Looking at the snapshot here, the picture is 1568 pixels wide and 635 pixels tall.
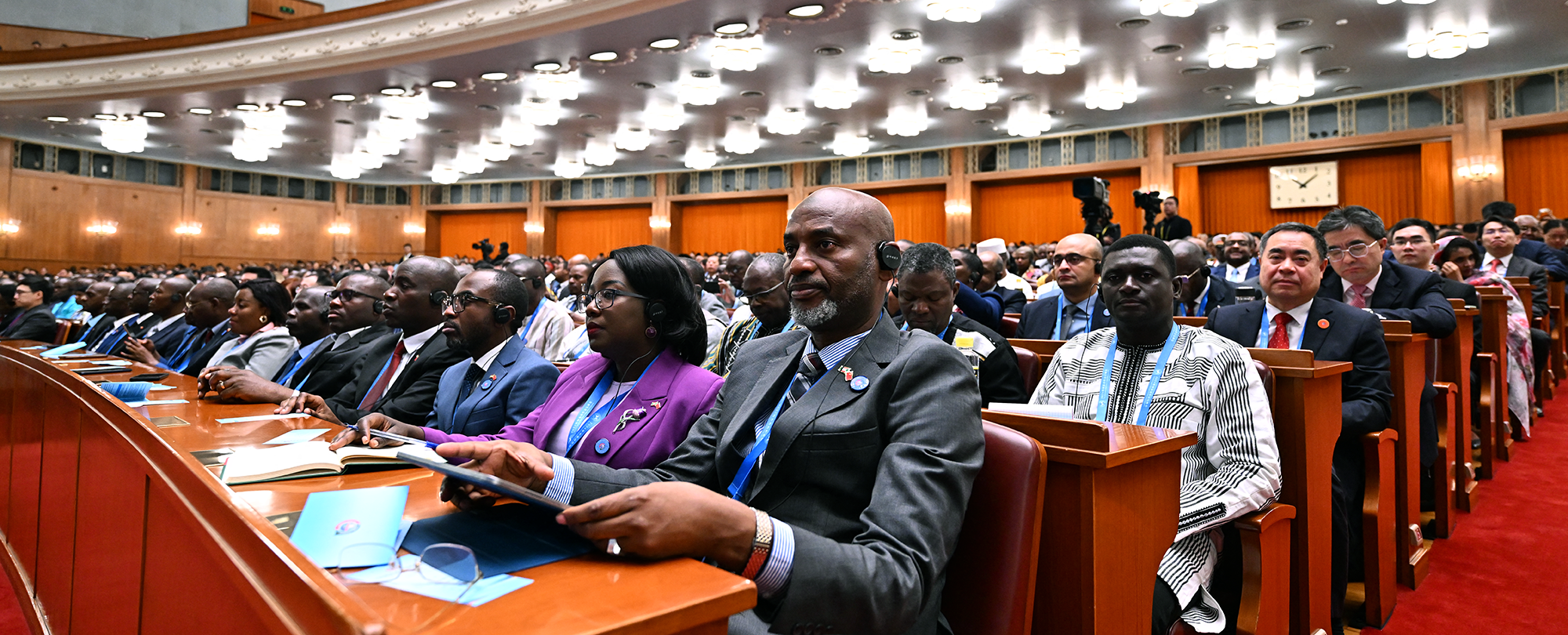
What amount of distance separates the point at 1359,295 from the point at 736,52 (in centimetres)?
711

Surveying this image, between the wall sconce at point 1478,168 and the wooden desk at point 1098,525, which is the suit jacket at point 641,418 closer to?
the wooden desk at point 1098,525

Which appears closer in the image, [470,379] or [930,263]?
[470,379]

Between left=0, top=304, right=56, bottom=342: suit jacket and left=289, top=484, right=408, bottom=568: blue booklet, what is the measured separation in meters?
7.55

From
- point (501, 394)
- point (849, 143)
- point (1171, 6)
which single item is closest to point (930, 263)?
point (501, 394)

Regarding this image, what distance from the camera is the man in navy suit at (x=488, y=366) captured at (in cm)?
244

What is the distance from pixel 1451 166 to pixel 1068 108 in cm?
527

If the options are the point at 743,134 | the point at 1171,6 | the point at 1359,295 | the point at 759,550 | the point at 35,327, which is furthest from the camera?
the point at 743,134

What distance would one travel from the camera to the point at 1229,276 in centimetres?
592

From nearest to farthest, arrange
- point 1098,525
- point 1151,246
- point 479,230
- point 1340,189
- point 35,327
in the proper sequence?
1. point 1098,525
2. point 1151,246
3. point 35,327
4. point 1340,189
5. point 479,230

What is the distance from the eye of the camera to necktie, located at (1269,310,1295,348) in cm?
275

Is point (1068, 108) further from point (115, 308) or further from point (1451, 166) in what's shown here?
point (115, 308)

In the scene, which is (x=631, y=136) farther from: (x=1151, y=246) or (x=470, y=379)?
(x=1151, y=246)

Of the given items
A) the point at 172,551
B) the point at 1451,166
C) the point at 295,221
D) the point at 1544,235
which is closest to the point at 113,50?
the point at 295,221

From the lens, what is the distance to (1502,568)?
2.95 meters
